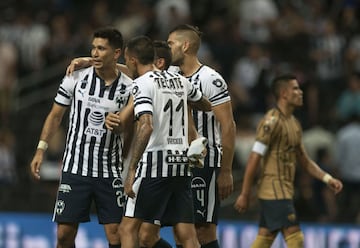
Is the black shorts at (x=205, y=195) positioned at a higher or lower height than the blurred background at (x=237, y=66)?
lower

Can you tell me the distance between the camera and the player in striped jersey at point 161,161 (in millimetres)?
11375

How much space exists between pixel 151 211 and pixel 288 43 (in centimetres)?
1065

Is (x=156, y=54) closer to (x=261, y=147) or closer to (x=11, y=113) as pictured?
(x=261, y=147)

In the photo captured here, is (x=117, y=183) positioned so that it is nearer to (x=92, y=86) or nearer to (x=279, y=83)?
(x=92, y=86)

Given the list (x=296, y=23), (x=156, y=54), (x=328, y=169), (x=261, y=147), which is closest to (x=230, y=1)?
(x=296, y=23)

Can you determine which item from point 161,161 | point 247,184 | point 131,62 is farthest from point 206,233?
point 131,62

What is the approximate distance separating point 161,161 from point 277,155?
2.72 meters

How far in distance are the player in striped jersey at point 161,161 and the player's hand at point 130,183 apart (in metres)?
0.03

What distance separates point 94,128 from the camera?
480 inches

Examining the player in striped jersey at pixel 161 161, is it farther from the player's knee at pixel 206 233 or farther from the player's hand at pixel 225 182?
the player's knee at pixel 206 233

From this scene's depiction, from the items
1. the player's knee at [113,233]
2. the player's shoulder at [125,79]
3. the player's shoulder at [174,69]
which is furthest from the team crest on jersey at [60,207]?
the player's shoulder at [174,69]

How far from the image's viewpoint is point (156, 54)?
12.1 meters

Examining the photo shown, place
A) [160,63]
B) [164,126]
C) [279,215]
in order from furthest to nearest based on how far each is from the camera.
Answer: [279,215], [160,63], [164,126]

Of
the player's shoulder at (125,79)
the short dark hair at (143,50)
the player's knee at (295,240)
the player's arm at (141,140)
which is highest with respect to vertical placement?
the short dark hair at (143,50)
